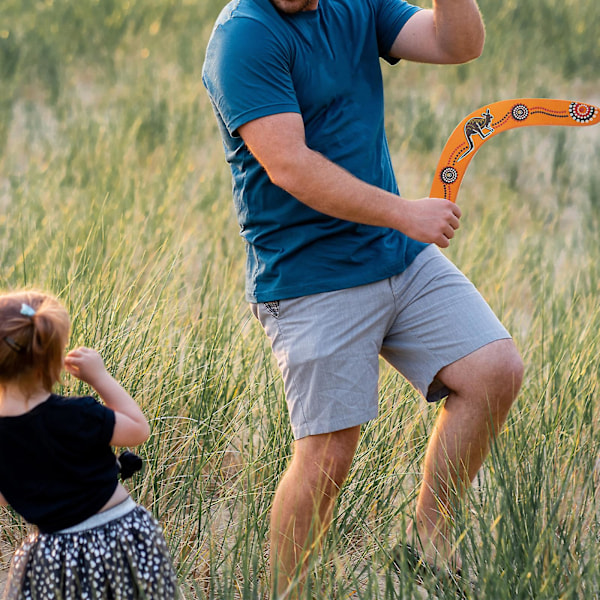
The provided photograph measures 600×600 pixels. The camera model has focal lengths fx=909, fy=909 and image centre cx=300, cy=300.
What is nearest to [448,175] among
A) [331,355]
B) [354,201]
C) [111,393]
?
[354,201]

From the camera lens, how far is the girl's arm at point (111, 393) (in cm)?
172

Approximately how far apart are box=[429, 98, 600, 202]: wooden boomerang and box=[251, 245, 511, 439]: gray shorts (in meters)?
0.23

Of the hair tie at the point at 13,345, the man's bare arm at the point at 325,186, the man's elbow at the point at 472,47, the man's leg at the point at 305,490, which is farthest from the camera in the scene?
the man's elbow at the point at 472,47

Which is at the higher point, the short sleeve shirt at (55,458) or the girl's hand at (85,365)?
the girl's hand at (85,365)

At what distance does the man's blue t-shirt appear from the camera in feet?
6.35

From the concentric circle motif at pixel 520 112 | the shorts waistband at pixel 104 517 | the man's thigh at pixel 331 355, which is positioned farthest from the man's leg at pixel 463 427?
the shorts waistband at pixel 104 517

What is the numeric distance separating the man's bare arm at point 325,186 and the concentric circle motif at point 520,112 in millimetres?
483

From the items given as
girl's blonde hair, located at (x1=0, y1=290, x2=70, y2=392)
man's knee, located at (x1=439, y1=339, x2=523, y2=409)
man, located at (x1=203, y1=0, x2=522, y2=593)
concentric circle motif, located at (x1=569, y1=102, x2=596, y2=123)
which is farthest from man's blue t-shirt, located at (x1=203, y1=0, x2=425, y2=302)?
girl's blonde hair, located at (x1=0, y1=290, x2=70, y2=392)

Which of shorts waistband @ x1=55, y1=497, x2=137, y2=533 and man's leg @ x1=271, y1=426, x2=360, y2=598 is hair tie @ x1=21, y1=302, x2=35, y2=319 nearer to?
shorts waistband @ x1=55, y1=497, x2=137, y2=533

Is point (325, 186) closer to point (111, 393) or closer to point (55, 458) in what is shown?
point (111, 393)

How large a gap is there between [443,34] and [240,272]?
2053 mm

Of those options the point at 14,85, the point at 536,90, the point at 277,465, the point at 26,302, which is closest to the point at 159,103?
the point at 14,85

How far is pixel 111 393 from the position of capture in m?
1.77

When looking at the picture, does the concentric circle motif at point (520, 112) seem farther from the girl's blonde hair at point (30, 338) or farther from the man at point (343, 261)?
the girl's blonde hair at point (30, 338)
